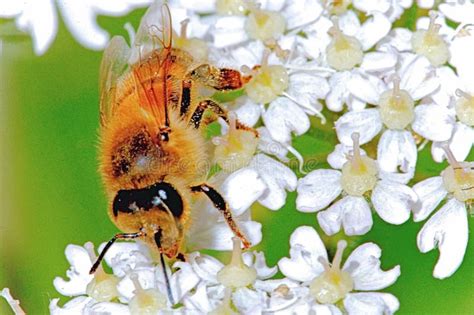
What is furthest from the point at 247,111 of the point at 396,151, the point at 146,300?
the point at 146,300

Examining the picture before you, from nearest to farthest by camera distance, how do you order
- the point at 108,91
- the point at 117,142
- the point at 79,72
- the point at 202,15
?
the point at 117,142, the point at 108,91, the point at 202,15, the point at 79,72

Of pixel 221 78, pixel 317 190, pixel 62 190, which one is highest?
pixel 221 78

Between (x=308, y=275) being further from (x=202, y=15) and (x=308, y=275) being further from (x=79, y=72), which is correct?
(x=79, y=72)

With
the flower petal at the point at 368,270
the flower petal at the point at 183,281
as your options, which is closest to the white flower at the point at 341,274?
the flower petal at the point at 368,270

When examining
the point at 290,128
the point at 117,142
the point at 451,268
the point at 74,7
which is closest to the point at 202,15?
the point at 74,7

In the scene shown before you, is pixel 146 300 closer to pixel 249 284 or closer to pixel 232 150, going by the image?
pixel 249 284

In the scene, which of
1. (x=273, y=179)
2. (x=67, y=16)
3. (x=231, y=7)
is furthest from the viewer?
(x=67, y=16)

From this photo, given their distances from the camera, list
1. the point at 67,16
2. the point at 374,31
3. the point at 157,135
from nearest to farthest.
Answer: the point at 157,135 < the point at 374,31 < the point at 67,16
